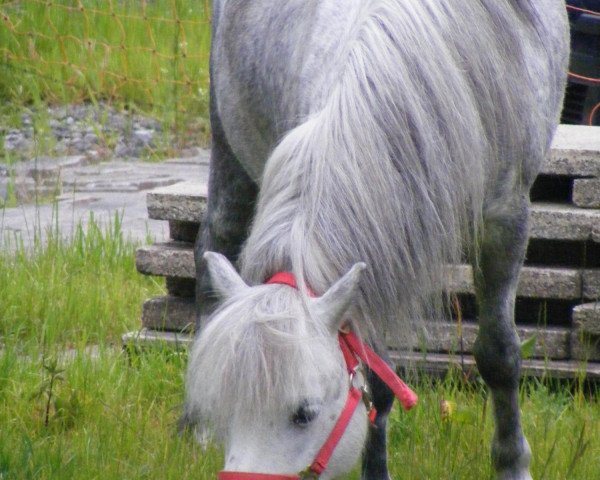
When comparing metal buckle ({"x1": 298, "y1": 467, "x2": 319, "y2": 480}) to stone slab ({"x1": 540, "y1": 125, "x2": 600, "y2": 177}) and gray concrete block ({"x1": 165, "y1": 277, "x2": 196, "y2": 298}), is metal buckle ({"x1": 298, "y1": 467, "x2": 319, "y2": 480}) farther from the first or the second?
gray concrete block ({"x1": 165, "y1": 277, "x2": 196, "y2": 298})

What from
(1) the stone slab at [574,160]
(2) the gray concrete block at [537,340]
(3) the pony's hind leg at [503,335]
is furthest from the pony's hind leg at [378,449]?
(1) the stone slab at [574,160]

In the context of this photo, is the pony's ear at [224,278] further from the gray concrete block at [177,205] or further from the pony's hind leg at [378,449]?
the gray concrete block at [177,205]

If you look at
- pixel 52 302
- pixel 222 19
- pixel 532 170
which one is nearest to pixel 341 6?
pixel 532 170

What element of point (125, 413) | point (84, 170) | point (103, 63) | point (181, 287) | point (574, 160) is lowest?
point (84, 170)

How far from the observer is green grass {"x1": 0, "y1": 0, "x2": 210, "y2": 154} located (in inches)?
371

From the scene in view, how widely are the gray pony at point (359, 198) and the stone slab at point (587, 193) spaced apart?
0.91 metres

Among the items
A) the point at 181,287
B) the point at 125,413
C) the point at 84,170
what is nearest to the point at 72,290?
the point at 181,287

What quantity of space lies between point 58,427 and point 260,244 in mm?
1444

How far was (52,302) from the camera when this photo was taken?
4898 millimetres

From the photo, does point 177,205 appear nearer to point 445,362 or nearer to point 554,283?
point 445,362

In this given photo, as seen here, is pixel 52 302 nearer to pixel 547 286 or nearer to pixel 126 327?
pixel 126 327

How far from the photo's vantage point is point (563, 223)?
14.0ft

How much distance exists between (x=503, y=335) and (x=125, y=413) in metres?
1.18

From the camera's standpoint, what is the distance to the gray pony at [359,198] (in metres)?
2.50
